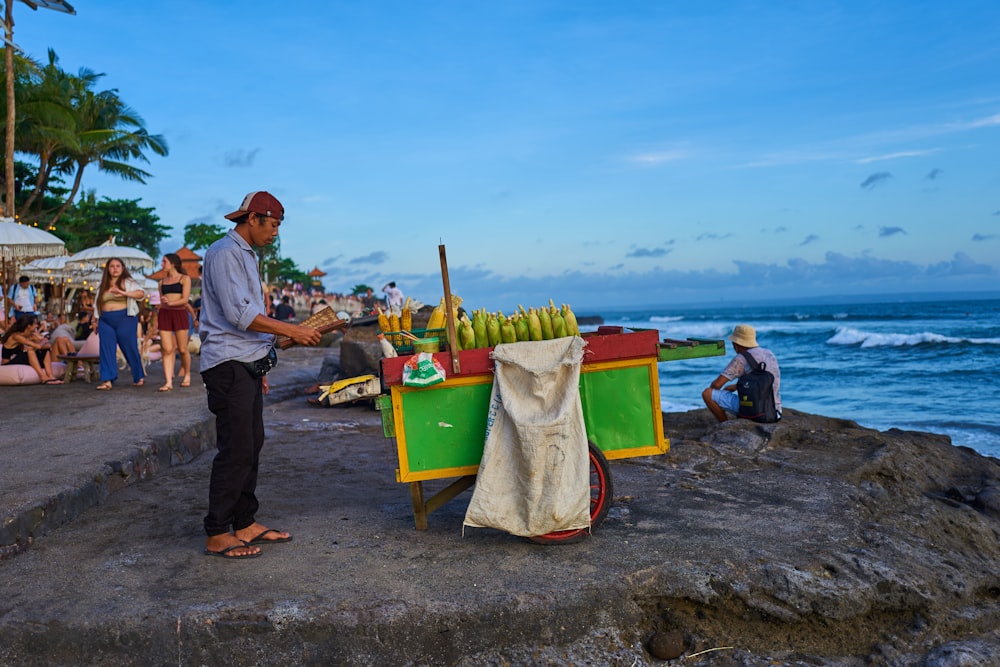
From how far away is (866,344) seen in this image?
29.9 metres

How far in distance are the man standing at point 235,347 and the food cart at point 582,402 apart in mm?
633

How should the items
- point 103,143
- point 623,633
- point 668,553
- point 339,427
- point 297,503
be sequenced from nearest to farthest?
point 623,633 → point 668,553 → point 297,503 → point 339,427 → point 103,143

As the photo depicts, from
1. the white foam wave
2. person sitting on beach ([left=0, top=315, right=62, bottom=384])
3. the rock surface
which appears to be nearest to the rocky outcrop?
the rock surface

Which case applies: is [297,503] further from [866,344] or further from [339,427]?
[866,344]

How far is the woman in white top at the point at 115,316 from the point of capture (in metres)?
8.88

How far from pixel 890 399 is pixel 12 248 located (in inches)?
675

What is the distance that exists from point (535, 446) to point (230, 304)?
1639 millimetres

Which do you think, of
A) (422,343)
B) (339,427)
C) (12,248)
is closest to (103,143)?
(12,248)

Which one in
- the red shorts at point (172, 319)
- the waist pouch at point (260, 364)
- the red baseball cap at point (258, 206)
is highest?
the red baseball cap at point (258, 206)

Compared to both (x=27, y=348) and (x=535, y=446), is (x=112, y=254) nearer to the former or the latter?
(x=27, y=348)

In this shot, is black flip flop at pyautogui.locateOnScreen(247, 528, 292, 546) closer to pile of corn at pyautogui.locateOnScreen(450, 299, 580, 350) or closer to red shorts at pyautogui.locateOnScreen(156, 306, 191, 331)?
pile of corn at pyautogui.locateOnScreen(450, 299, 580, 350)

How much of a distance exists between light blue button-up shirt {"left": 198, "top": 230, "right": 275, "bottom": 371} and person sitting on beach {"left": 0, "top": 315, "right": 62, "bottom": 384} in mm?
7294

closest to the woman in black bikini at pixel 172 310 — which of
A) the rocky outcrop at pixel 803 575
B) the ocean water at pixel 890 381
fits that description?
the rocky outcrop at pixel 803 575

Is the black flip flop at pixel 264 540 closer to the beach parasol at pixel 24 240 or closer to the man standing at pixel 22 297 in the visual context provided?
the beach parasol at pixel 24 240
